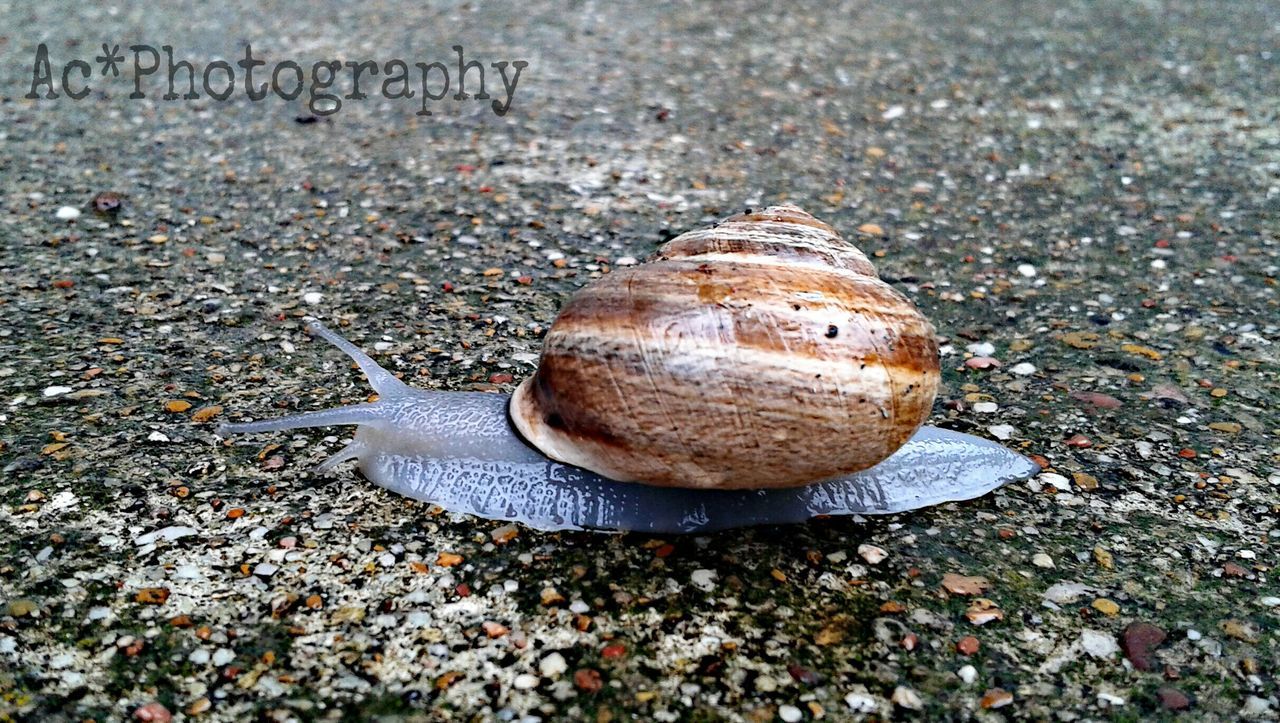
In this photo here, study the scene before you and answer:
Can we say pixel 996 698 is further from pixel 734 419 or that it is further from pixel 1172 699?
pixel 734 419

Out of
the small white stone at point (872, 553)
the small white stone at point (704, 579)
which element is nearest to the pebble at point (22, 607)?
the small white stone at point (704, 579)

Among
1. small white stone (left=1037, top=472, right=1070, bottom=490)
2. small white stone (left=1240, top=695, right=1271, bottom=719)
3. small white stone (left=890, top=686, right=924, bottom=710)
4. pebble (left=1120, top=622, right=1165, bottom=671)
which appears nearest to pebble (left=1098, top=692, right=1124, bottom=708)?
pebble (left=1120, top=622, right=1165, bottom=671)

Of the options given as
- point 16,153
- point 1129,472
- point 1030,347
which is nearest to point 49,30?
point 16,153

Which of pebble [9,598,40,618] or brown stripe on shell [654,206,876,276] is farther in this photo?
brown stripe on shell [654,206,876,276]

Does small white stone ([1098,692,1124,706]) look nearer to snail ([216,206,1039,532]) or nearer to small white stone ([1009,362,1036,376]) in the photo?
snail ([216,206,1039,532])

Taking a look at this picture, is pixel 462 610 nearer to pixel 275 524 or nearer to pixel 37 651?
pixel 275 524

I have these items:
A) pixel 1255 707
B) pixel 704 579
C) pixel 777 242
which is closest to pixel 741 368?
pixel 777 242
